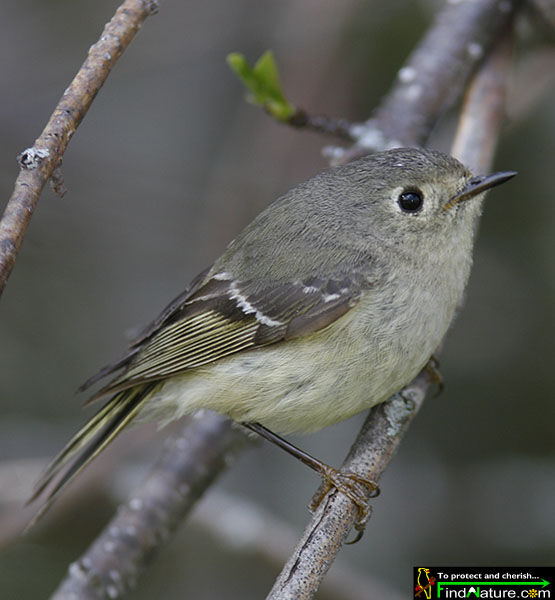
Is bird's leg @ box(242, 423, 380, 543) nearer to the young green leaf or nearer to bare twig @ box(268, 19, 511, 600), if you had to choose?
bare twig @ box(268, 19, 511, 600)

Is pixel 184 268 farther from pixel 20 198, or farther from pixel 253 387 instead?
→ pixel 20 198

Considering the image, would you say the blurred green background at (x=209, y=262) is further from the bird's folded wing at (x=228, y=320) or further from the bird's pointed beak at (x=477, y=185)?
the bird's pointed beak at (x=477, y=185)

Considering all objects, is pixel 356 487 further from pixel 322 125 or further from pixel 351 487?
pixel 322 125

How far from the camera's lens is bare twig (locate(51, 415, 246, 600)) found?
2457mm

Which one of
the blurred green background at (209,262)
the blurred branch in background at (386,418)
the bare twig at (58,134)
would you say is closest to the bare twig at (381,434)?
the blurred branch in background at (386,418)

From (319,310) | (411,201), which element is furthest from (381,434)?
(411,201)

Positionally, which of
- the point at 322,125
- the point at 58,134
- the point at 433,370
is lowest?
the point at 58,134

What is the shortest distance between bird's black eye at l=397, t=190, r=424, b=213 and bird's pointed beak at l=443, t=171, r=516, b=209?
8cm

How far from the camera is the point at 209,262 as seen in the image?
12.1ft

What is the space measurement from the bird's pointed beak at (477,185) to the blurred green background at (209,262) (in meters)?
0.93

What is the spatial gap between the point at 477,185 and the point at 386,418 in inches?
29.1

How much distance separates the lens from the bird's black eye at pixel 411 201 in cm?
243

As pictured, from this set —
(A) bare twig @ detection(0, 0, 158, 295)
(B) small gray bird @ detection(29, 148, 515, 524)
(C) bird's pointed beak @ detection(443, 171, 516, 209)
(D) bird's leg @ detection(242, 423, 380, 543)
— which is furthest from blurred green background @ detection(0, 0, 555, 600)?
(A) bare twig @ detection(0, 0, 158, 295)

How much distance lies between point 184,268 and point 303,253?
1601 mm
